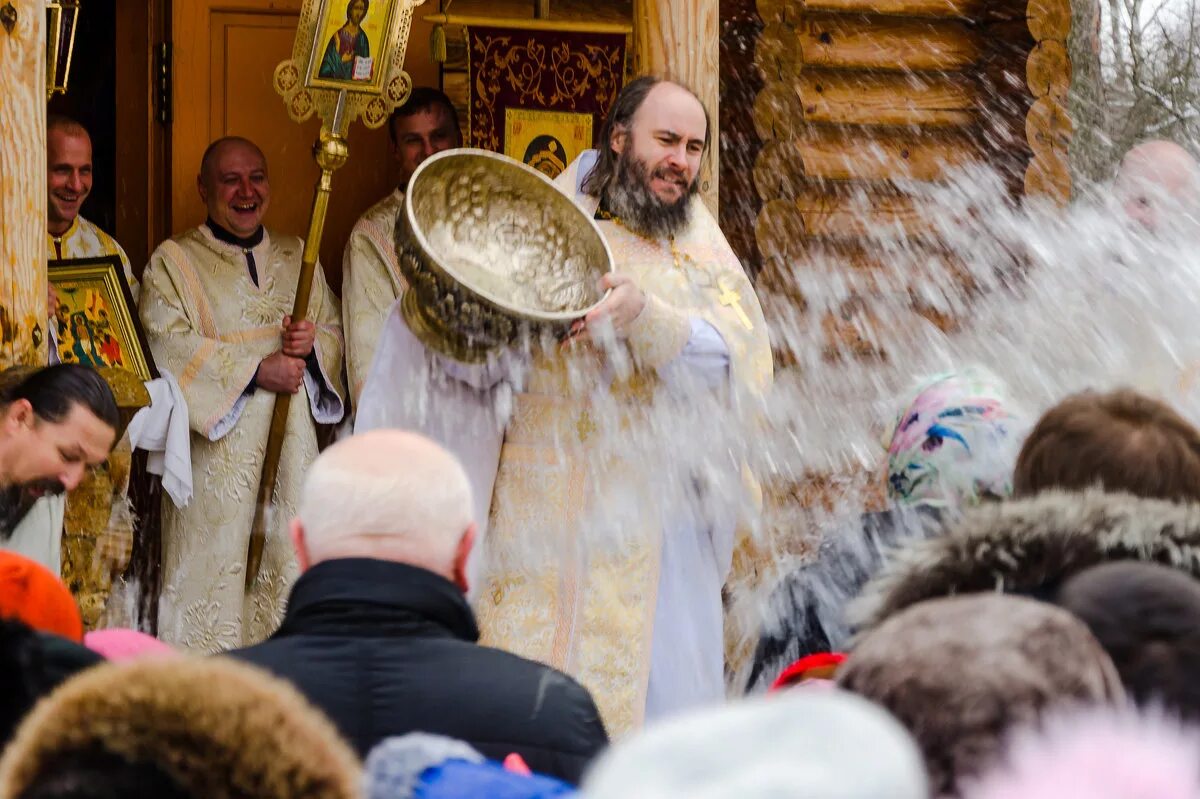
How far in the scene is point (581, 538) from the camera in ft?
16.7

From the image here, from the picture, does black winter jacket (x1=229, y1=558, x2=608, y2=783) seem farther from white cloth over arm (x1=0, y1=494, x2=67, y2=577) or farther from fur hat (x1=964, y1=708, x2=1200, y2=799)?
white cloth over arm (x1=0, y1=494, x2=67, y2=577)

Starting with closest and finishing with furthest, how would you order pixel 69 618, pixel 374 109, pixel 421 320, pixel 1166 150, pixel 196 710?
pixel 196 710
pixel 69 618
pixel 421 320
pixel 1166 150
pixel 374 109

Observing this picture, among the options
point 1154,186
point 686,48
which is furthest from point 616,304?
point 1154,186

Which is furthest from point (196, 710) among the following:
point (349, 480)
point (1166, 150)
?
point (1166, 150)

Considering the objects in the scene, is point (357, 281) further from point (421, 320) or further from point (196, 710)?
point (196, 710)

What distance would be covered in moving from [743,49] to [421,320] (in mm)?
3658

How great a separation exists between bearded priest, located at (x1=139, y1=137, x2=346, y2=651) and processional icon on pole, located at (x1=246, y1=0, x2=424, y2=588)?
370 millimetres

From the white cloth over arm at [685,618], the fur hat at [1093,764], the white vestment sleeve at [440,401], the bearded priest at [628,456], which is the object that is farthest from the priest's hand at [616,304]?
the fur hat at [1093,764]

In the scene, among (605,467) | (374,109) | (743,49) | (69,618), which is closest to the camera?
(69,618)

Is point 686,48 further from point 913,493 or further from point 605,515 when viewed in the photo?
point 913,493

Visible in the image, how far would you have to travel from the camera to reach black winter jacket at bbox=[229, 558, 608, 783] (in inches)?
100

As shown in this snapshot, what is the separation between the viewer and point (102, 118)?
796 centimetres

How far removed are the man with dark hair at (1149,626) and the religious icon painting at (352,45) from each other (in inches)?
181

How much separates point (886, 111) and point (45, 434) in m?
4.49
